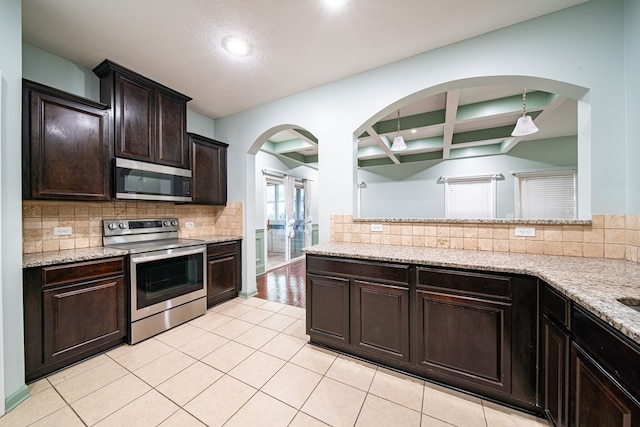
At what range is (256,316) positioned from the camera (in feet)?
9.37

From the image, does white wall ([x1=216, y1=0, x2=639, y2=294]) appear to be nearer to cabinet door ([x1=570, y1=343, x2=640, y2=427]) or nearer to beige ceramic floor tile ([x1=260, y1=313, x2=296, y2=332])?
beige ceramic floor tile ([x1=260, y1=313, x2=296, y2=332])

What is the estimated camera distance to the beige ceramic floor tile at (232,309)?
2936 mm

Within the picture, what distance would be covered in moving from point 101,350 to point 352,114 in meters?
3.22

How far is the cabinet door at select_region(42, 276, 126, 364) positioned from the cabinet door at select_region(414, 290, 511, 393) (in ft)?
8.39

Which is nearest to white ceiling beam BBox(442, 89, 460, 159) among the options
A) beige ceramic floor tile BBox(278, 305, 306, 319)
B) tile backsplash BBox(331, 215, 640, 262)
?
tile backsplash BBox(331, 215, 640, 262)

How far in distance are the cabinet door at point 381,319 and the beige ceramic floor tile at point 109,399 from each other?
1.59 metres

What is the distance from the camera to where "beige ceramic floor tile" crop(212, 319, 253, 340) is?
8.00 feet

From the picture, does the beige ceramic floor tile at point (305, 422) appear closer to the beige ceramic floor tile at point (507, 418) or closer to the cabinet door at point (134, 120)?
the beige ceramic floor tile at point (507, 418)

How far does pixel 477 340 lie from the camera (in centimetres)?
156

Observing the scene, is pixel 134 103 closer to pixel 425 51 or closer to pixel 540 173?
pixel 425 51

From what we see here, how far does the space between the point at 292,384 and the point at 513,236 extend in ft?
6.72

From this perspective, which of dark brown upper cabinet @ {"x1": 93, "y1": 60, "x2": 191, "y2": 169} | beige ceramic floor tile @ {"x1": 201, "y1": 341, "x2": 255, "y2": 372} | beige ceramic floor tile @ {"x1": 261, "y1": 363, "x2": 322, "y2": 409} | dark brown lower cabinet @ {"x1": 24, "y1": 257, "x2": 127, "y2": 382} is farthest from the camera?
dark brown upper cabinet @ {"x1": 93, "y1": 60, "x2": 191, "y2": 169}

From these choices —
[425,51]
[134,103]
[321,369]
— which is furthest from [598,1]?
[134,103]

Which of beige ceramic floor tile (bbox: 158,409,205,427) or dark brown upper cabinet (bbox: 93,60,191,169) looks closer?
beige ceramic floor tile (bbox: 158,409,205,427)
